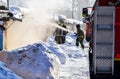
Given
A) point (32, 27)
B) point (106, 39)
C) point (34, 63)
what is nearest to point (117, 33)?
point (106, 39)

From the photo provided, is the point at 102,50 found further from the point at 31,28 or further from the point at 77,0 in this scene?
the point at 77,0

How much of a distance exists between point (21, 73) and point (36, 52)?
3.49 ft

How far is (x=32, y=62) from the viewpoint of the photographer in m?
11.1

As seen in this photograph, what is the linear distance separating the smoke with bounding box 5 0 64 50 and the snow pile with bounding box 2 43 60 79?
9624 mm

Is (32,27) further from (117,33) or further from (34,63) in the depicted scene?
(117,33)

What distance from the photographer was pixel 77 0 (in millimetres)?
123375

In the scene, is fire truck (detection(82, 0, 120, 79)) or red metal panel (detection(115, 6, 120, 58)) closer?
fire truck (detection(82, 0, 120, 79))

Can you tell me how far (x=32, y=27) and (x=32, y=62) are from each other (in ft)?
54.2

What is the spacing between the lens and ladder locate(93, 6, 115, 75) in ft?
27.6

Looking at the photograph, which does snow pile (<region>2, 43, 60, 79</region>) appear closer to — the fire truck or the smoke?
the fire truck

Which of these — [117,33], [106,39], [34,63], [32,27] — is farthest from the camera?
[32,27]

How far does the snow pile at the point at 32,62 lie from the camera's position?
34.9ft

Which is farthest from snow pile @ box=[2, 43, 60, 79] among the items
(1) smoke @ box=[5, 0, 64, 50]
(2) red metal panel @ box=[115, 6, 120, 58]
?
(1) smoke @ box=[5, 0, 64, 50]

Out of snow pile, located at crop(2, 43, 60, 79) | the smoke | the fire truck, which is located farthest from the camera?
the smoke
